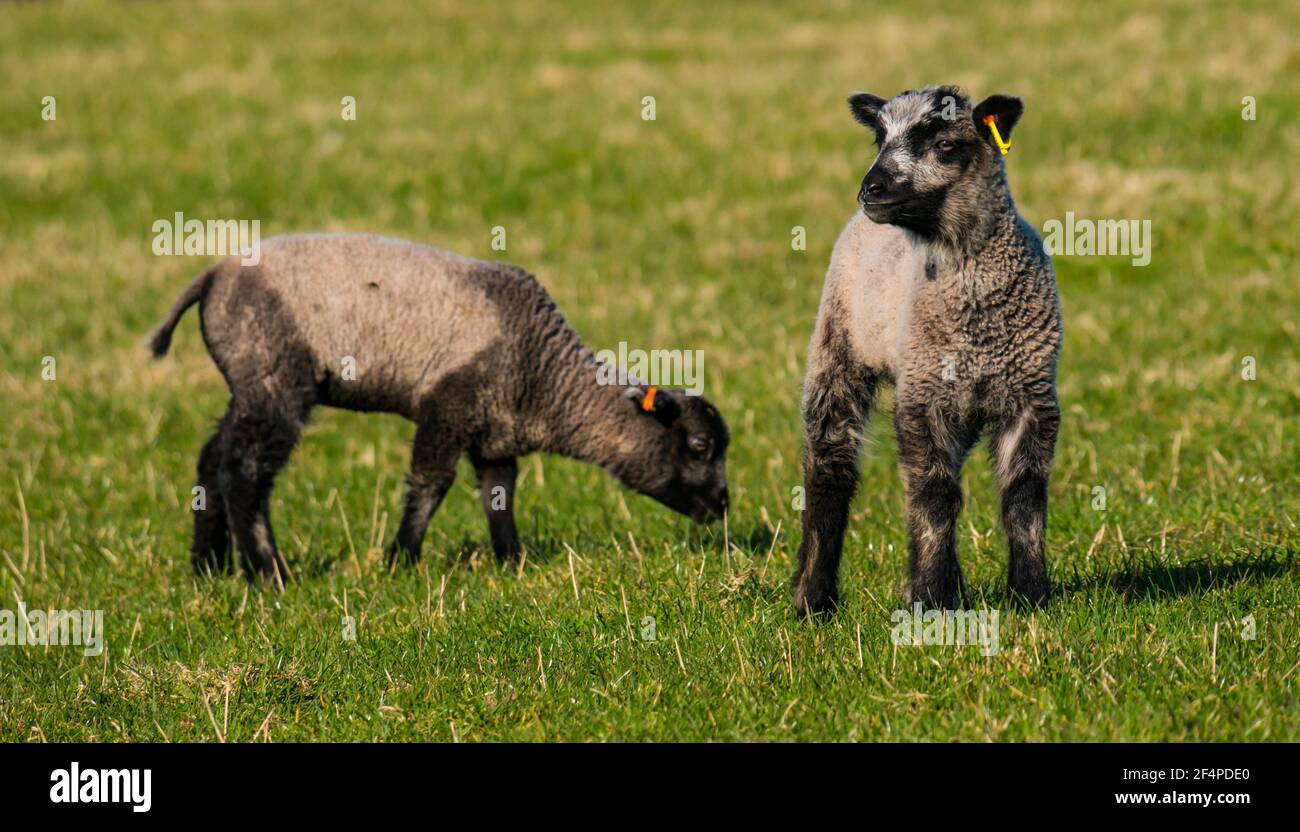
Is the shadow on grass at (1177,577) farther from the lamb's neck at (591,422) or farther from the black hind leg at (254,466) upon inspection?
the black hind leg at (254,466)

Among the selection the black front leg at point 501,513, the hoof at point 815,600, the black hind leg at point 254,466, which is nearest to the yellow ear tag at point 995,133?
the hoof at point 815,600

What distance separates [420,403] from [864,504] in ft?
9.18

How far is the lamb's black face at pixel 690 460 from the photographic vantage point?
30.7 feet

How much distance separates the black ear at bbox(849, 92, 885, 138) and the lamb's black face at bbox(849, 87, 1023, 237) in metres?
0.19

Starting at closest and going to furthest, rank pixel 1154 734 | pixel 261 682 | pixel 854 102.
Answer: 1. pixel 1154 734
2. pixel 261 682
3. pixel 854 102

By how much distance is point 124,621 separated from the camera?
26.7 feet

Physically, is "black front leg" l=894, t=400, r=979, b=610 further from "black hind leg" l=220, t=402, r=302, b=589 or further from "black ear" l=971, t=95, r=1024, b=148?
"black hind leg" l=220, t=402, r=302, b=589

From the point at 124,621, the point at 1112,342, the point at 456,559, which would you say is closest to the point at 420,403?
the point at 456,559

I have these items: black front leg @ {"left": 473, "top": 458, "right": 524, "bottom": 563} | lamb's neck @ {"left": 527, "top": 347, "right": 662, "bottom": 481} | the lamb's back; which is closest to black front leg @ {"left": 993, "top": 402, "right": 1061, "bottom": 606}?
lamb's neck @ {"left": 527, "top": 347, "right": 662, "bottom": 481}

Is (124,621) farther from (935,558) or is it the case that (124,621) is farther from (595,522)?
(935,558)

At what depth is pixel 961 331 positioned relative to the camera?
21.0ft

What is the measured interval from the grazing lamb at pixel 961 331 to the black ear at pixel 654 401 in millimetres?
2786

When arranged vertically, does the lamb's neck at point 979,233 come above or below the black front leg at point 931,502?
above

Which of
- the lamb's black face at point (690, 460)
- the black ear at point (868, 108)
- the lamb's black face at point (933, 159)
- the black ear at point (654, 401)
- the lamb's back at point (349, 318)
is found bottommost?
the lamb's black face at point (690, 460)
